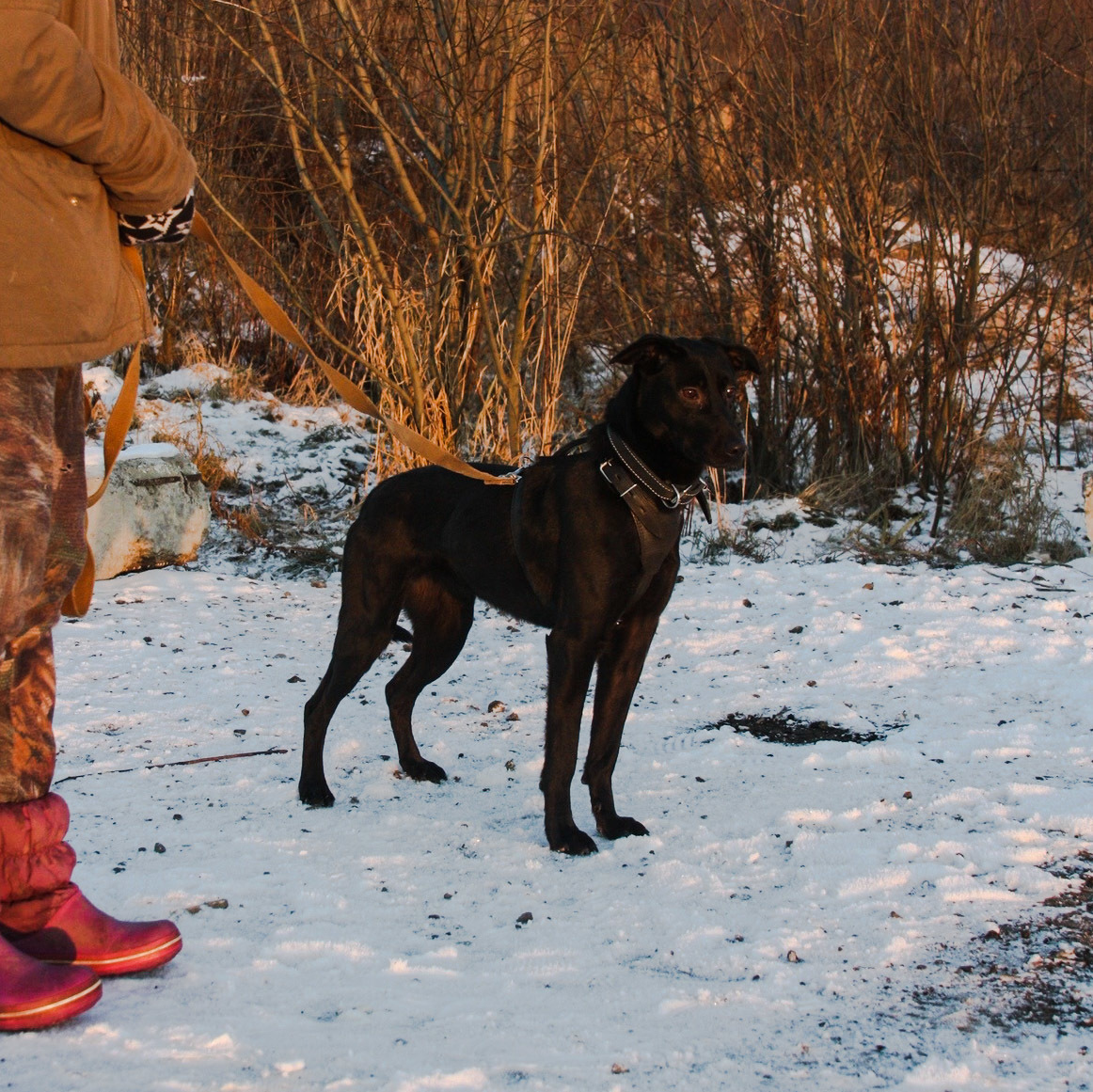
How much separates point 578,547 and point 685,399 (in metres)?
0.53

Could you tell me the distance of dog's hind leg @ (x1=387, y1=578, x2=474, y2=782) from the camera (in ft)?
13.2

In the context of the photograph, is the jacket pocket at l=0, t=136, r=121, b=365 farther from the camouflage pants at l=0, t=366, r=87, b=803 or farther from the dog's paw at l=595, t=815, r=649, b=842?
the dog's paw at l=595, t=815, r=649, b=842

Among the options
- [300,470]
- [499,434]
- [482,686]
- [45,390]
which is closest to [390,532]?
[482,686]

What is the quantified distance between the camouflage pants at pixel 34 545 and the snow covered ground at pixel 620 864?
0.53m

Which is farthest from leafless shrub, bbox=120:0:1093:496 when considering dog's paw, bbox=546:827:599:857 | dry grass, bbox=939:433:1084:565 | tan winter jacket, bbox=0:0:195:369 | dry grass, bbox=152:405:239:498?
A: tan winter jacket, bbox=0:0:195:369

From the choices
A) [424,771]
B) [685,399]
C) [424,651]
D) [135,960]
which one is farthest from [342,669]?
[135,960]

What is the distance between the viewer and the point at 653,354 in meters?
3.53

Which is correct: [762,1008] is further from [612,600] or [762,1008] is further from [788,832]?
[612,600]

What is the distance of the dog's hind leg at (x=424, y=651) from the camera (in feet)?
13.2

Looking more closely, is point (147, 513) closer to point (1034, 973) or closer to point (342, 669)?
point (342, 669)

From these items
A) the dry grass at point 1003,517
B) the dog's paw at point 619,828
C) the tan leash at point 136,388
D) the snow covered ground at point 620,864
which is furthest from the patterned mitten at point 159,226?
the dry grass at point 1003,517

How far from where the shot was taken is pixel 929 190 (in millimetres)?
7547

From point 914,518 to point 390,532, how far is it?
186 inches

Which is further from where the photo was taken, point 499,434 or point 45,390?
point 499,434
